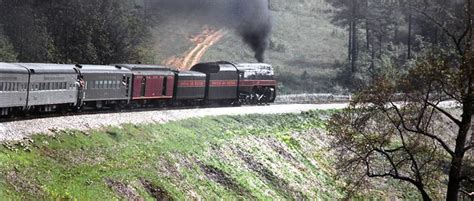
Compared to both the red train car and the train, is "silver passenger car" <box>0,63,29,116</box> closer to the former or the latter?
the train

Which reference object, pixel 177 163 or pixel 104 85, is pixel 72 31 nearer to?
pixel 104 85

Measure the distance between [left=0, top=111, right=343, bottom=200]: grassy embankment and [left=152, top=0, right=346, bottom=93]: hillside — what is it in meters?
23.1

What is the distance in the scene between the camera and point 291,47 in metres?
86.2

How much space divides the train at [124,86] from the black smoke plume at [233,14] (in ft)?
16.0

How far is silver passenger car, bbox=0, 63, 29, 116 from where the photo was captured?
24.0 m

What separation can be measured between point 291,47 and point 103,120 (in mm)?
61214

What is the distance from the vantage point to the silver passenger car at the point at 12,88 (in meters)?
24.0

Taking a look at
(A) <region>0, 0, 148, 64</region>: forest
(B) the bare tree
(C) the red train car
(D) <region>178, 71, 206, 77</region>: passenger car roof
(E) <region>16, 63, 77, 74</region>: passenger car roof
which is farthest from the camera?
(A) <region>0, 0, 148, 64</region>: forest

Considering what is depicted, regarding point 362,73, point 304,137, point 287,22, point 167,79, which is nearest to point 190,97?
→ point 167,79

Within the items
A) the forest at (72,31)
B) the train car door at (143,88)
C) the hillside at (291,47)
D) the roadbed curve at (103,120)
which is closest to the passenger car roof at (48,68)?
the roadbed curve at (103,120)

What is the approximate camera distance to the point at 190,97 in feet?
126

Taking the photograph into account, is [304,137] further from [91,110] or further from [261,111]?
[91,110]

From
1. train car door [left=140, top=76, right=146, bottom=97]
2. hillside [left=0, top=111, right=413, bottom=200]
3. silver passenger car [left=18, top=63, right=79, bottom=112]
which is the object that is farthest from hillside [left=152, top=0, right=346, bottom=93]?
silver passenger car [left=18, top=63, right=79, bottom=112]

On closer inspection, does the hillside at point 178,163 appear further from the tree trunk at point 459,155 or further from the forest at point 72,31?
the forest at point 72,31
